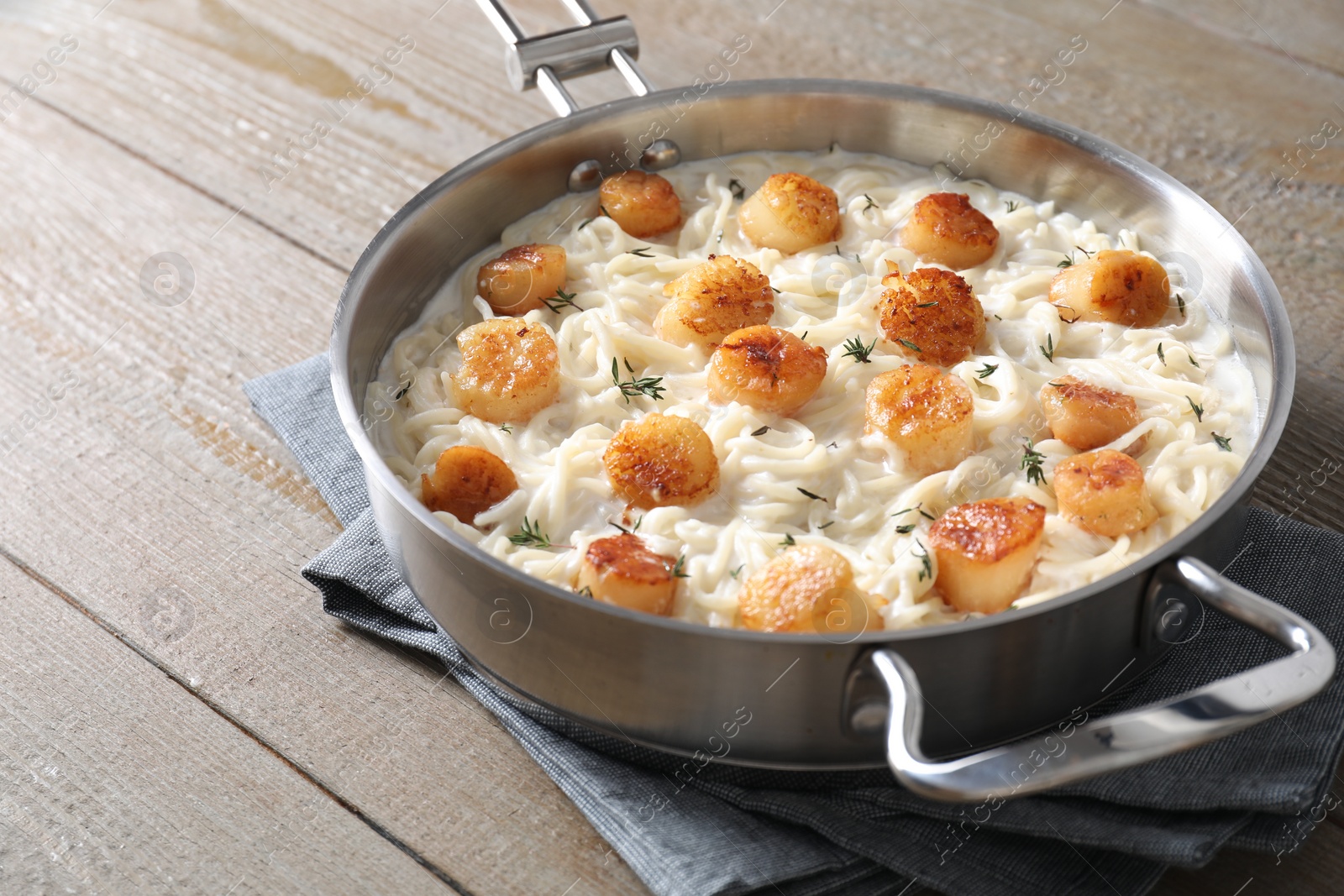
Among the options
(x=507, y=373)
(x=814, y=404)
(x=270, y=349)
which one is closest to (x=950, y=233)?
(x=814, y=404)

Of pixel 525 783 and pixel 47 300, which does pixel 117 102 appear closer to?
pixel 47 300

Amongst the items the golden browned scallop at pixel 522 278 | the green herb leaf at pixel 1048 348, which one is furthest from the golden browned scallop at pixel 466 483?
the green herb leaf at pixel 1048 348

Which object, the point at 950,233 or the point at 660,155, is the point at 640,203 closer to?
the point at 660,155

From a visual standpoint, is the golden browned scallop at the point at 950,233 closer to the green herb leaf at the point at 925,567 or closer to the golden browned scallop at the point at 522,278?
the golden browned scallop at the point at 522,278

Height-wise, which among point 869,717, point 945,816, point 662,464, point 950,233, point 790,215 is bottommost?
point 945,816

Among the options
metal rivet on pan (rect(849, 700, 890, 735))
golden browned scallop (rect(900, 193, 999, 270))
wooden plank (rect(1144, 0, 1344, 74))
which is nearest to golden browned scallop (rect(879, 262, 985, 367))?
golden browned scallop (rect(900, 193, 999, 270))
